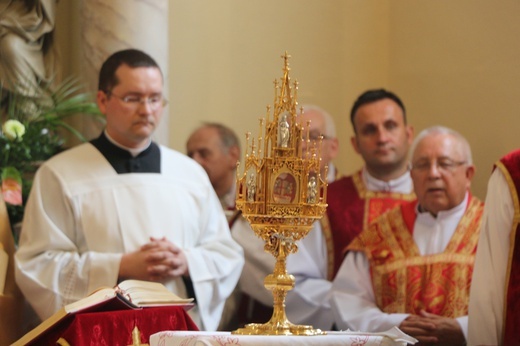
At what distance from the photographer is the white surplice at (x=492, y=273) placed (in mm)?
5809

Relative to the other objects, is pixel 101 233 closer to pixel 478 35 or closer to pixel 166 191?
pixel 166 191

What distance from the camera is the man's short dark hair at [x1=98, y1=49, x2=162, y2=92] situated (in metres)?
6.71

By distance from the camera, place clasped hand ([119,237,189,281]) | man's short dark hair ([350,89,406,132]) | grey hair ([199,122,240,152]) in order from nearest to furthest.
A: 1. clasped hand ([119,237,189,281])
2. man's short dark hair ([350,89,406,132])
3. grey hair ([199,122,240,152])

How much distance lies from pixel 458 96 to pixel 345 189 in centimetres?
141

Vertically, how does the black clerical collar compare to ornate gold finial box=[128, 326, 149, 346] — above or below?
above

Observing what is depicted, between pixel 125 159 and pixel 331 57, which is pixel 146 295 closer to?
pixel 125 159

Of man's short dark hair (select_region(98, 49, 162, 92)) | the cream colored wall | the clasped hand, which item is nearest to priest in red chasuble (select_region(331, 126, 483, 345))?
the clasped hand

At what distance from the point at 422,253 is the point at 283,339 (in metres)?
A: 3.23

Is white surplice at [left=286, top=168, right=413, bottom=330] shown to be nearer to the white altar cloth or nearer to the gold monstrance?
the gold monstrance

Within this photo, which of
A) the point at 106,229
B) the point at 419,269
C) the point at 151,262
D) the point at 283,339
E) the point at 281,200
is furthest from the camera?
the point at 419,269

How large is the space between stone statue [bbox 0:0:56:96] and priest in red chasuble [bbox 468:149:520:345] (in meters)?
3.97

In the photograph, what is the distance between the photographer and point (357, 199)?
25.9ft

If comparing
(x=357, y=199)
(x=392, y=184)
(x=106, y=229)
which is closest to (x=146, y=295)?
(x=106, y=229)

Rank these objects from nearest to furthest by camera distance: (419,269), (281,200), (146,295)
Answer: (281,200) → (146,295) → (419,269)
